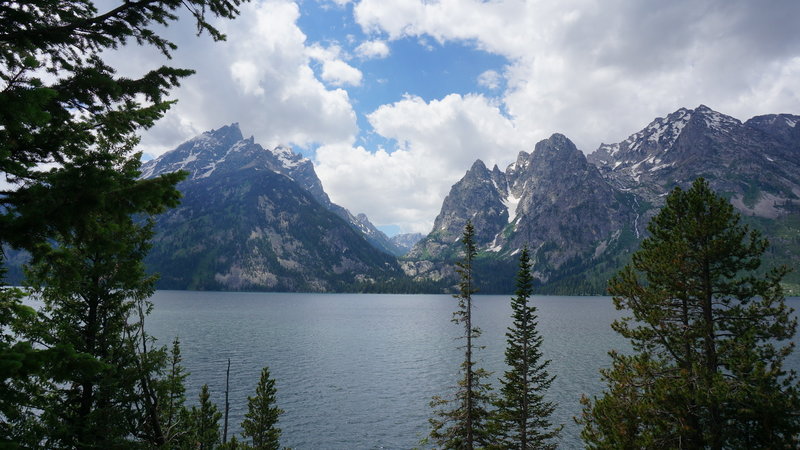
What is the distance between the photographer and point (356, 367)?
94250mm

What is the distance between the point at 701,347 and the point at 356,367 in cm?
8274

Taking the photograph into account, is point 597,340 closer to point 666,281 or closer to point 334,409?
point 334,409

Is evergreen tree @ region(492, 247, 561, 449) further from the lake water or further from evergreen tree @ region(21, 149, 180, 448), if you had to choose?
evergreen tree @ region(21, 149, 180, 448)

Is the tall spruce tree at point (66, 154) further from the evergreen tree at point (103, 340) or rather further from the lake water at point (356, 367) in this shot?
the lake water at point (356, 367)

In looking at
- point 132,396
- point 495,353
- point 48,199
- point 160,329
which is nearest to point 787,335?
point 48,199

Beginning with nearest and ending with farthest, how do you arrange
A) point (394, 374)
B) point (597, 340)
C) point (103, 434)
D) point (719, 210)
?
1. point (103, 434)
2. point (719, 210)
3. point (394, 374)
4. point (597, 340)

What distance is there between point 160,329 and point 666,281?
146328 millimetres

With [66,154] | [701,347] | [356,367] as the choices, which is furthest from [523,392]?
[356,367]

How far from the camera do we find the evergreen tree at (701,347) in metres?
17.4

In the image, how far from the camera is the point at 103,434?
1786 cm

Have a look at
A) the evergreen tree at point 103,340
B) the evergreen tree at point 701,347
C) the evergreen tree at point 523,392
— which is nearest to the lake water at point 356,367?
the evergreen tree at point 701,347

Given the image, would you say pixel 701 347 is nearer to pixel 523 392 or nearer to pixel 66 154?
pixel 523 392

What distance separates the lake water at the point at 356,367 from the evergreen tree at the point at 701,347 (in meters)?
9.04

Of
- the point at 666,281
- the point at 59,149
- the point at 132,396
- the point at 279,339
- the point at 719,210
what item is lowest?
the point at 279,339
